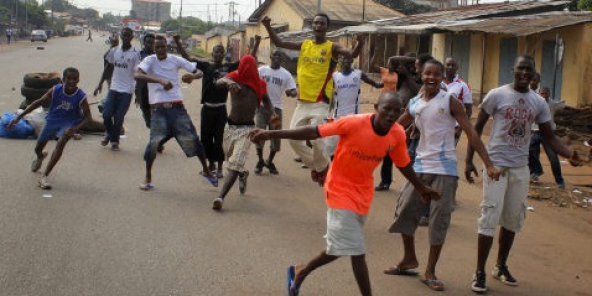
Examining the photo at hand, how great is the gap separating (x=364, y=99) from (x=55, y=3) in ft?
551

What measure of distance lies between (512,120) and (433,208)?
901 millimetres

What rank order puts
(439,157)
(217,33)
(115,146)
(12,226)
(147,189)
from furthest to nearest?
(217,33)
(115,146)
(147,189)
(12,226)
(439,157)

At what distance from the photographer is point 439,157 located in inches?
218

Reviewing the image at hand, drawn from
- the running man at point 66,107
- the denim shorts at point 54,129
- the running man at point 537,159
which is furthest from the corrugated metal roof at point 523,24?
the denim shorts at point 54,129

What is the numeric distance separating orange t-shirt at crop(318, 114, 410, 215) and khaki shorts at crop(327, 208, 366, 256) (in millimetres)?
52

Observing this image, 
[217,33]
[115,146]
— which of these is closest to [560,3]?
[115,146]

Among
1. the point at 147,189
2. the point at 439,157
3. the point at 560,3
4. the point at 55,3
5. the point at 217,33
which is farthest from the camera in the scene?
the point at 55,3

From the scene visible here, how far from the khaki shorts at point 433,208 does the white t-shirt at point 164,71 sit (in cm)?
406

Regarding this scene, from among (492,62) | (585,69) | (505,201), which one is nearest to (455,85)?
(505,201)

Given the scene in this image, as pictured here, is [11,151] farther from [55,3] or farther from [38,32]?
[55,3]

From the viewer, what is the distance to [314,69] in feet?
27.9

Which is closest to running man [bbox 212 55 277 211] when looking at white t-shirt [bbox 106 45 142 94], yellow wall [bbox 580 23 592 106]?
white t-shirt [bbox 106 45 142 94]

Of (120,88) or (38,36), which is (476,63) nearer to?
(120,88)

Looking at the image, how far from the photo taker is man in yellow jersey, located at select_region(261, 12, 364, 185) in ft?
27.1
